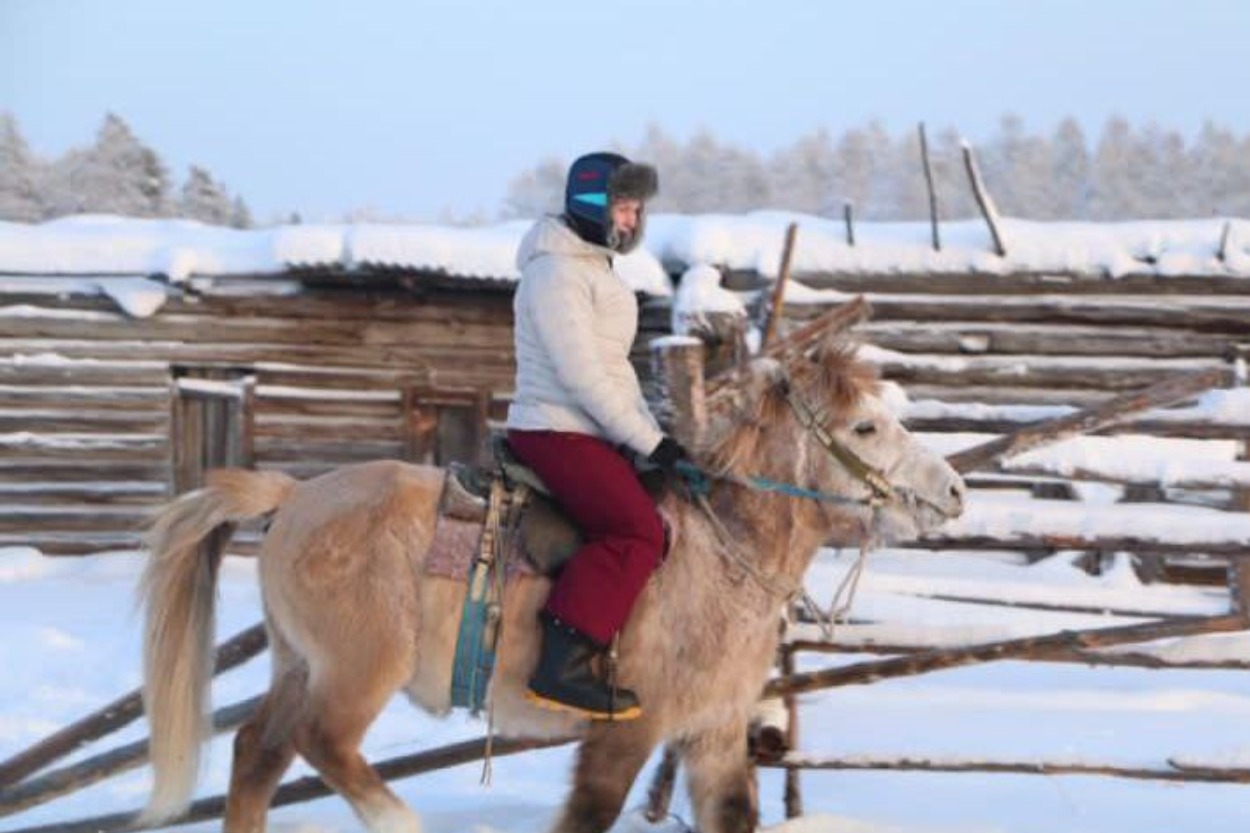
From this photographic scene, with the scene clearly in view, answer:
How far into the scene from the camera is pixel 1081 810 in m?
5.10

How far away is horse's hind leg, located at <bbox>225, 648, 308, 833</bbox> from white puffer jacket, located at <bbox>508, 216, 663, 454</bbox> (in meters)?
1.09

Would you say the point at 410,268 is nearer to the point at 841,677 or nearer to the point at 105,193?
the point at 841,677

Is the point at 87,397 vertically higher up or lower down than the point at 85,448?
higher up

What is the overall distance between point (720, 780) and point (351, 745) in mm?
1137

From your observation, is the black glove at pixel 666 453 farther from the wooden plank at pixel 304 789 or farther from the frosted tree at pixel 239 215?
the frosted tree at pixel 239 215

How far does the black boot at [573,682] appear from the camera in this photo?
353cm

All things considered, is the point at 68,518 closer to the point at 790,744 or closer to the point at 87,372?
the point at 87,372

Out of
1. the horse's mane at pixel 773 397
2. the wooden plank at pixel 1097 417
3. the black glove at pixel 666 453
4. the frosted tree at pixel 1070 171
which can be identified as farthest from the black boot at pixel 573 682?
the frosted tree at pixel 1070 171

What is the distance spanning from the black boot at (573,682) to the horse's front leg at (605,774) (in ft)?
0.32

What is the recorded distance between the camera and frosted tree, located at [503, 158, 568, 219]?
39.2 meters

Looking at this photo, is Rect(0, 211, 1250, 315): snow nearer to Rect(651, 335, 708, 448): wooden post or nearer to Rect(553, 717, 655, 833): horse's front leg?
Rect(651, 335, 708, 448): wooden post

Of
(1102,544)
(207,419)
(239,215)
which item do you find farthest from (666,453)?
(239,215)

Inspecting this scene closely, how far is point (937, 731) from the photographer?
6.31 meters

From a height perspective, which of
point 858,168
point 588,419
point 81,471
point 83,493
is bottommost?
point 83,493
